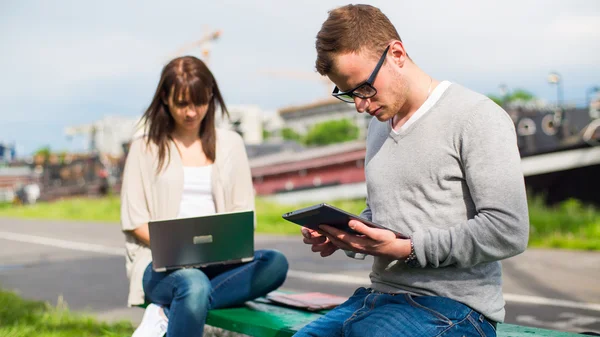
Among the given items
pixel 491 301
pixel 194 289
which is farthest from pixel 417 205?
pixel 194 289

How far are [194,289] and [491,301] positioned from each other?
5.67 feet

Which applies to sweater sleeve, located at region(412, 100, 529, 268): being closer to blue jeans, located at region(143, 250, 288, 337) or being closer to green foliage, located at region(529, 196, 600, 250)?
blue jeans, located at region(143, 250, 288, 337)

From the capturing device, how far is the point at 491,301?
254 centimetres

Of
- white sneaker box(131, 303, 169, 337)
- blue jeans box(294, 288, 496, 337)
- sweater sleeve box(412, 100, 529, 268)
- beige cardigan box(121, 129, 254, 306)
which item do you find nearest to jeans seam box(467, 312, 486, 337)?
blue jeans box(294, 288, 496, 337)

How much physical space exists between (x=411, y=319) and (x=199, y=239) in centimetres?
164

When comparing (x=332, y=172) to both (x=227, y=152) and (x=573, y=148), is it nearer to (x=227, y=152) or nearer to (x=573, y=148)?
(x=573, y=148)

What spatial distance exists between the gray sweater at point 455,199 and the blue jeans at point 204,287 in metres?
1.32

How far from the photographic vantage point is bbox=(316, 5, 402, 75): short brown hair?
2.52m

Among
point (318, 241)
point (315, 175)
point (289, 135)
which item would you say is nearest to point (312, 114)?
point (289, 135)

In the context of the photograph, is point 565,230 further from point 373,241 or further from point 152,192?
point 373,241

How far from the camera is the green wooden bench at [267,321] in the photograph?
3015mm

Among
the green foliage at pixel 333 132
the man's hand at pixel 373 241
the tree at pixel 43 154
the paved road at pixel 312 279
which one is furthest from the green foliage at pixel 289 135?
the man's hand at pixel 373 241

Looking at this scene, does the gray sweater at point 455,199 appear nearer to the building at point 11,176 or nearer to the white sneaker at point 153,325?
the white sneaker at point 153,325

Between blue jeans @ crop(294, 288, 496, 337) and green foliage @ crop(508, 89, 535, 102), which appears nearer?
blue jeans @ crop(294, 288, 496, 337)
